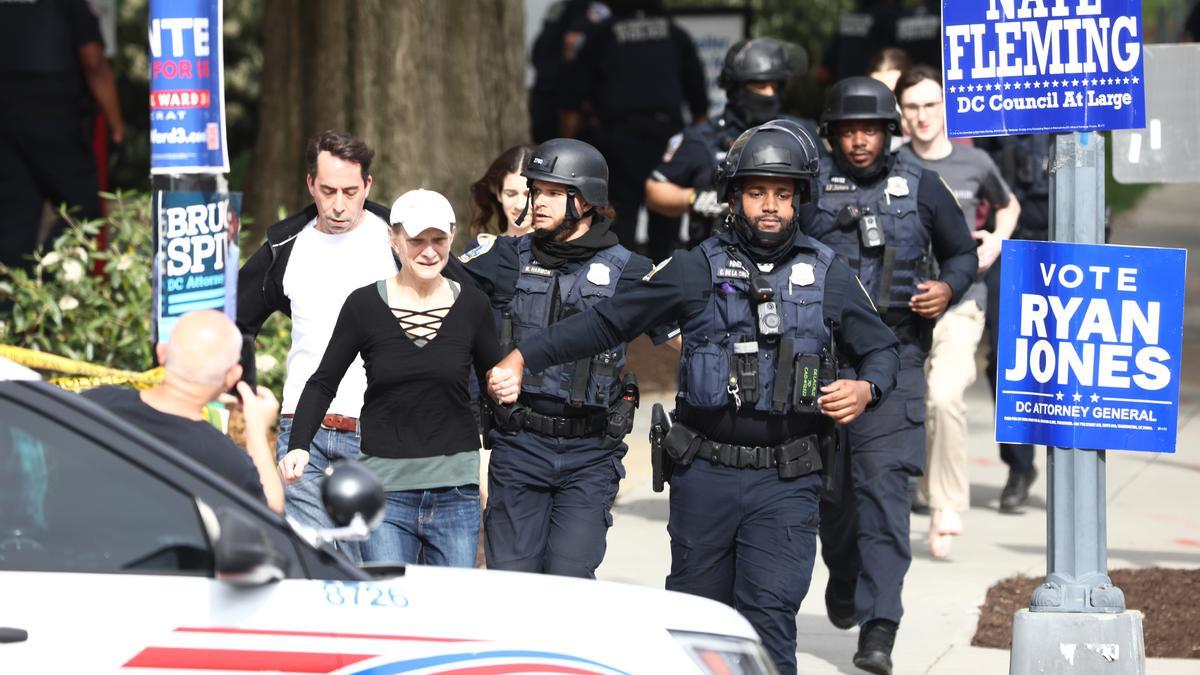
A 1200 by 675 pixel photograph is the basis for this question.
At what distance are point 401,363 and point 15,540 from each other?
7.39 ft

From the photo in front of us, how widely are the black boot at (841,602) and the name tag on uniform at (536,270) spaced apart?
1.96m

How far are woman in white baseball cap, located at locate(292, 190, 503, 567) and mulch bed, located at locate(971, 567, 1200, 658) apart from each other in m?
2.28

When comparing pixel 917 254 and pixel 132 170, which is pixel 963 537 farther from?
pixel 132 170

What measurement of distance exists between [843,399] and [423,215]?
53.6 inches

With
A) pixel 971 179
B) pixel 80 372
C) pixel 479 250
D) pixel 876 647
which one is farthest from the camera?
pixel 971 179

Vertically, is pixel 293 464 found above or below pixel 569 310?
below

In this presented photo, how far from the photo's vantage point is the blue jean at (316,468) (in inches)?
272

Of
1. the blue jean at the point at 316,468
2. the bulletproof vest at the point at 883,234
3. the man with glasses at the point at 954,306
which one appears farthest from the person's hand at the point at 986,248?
the blue jean at the point at 316,468

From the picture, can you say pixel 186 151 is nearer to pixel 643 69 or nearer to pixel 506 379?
pixel 506 379

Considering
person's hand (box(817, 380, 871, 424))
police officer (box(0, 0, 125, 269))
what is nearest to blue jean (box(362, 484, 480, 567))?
person's hand (box(817, 380, 871, 424))

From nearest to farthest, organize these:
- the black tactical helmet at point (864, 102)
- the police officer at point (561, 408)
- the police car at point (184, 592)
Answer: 1. the police car at point (184, 592)
2. the police officer at point (561, 408)
3. the black tactical helmet at point (864, 102)

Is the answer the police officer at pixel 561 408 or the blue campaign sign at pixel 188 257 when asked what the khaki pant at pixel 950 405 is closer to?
the police officer at pixel 561 408

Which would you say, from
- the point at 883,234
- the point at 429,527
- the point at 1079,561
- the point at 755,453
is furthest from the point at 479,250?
the point at 1079,561

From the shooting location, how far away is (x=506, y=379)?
6.28 meters
